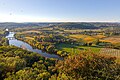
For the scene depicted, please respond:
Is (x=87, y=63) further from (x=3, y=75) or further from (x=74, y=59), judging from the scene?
(x=3, y=75)

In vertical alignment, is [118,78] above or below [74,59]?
below

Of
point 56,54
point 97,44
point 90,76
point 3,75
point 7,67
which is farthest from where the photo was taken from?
point 97,44

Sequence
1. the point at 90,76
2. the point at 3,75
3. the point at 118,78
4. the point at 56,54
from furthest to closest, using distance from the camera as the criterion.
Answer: the point at 56,54 → the point at 3,75 → the point at 90,76 → the point at 118,78

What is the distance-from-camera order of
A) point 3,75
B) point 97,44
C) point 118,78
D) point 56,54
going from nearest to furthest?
point 118,78, point 3,75, point 56,54, point 97,44

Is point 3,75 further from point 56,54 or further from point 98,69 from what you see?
point 56,54

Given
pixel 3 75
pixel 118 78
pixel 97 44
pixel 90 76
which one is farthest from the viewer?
pixel 97 44

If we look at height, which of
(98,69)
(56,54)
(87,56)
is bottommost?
(56,54)

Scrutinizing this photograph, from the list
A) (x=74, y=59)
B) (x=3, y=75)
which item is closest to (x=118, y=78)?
(x=74, y=59)

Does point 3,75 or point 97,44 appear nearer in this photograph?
point 3,75

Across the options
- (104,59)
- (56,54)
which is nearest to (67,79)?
(104,59)
